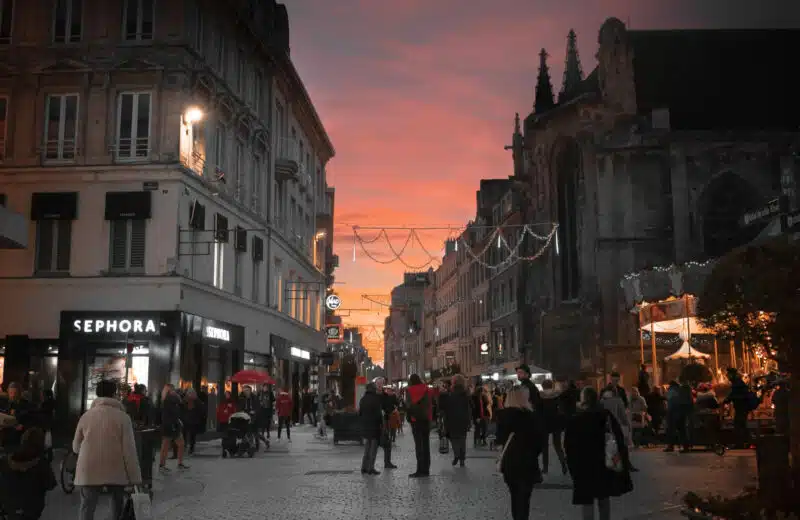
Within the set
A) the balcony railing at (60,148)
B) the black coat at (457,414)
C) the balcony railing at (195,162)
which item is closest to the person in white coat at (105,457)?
the black coat at (457,414)

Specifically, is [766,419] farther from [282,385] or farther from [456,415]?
[282,385]

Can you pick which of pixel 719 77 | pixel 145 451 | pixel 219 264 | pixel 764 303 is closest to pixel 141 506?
pixel 145 451

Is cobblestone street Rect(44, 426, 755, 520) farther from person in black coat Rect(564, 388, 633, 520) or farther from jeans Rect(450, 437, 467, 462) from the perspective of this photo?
person in black coat Rect(564, 388, 633, 520)

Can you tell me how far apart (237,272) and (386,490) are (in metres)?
22.8

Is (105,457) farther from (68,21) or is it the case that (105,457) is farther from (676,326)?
(676,326)

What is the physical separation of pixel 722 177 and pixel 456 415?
29.7 metres

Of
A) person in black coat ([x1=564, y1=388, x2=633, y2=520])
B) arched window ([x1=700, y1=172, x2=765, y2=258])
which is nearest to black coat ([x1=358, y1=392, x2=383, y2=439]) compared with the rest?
person in black coat ([x1=564, y1=388, x2=633, y2=520])

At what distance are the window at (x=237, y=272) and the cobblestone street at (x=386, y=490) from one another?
1452 cm

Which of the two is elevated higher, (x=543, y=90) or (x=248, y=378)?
(x=543, y=90)

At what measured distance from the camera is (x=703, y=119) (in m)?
47.8

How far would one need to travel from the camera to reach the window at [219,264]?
33812 millimetres

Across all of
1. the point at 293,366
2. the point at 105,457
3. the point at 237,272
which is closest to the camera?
the point at 105,457

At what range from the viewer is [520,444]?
969 centimetres

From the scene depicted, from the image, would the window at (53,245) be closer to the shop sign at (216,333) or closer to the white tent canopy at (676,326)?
the shop sign at (216,333)
